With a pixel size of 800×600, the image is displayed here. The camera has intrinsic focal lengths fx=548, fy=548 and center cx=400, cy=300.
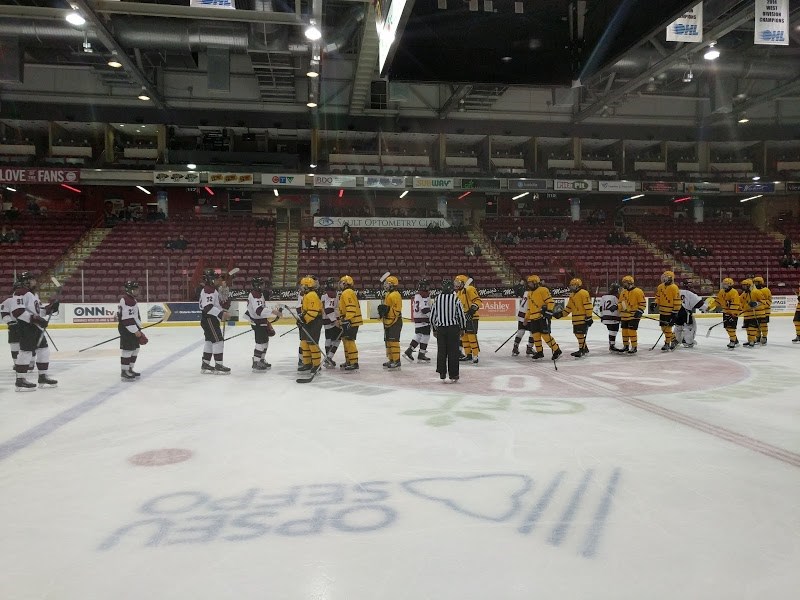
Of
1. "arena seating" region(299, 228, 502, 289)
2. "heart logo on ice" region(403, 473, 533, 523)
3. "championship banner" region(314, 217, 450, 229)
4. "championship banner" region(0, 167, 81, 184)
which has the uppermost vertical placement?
"championship banner" region(0, 167, 81, 184)

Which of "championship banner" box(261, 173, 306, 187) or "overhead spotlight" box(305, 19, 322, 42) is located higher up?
"overhead spotlight" box(305, 19, 322, 42)

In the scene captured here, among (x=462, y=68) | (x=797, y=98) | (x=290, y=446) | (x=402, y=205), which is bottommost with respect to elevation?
(x=290, y=446)

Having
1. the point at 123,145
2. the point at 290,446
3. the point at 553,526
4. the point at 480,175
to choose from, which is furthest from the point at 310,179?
the point at 553,526

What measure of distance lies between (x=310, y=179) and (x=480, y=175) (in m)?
7.72

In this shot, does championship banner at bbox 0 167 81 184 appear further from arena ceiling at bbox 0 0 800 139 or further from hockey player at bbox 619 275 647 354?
hockey player at bbox 619 275 647 354

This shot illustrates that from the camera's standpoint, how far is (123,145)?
2533cm

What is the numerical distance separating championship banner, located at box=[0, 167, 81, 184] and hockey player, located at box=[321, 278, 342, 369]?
18.6 meters

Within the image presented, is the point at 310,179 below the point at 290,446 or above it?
above

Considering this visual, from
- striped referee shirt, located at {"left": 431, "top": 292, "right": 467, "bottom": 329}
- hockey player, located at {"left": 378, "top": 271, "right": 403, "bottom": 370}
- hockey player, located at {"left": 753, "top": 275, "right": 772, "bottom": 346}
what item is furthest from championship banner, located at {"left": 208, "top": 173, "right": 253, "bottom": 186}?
hockey player, located at {"left": 753, "top": 275, "right": 772, "bottom": 346}

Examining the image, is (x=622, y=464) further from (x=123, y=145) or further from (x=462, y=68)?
(x=123, y=145)

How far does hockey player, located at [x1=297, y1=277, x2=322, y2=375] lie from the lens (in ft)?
25.6

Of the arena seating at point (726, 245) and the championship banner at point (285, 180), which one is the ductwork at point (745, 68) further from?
the championship banner at point (285, 180)

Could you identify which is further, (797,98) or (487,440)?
(797,98)

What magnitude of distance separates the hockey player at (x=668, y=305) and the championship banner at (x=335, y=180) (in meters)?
15.8
